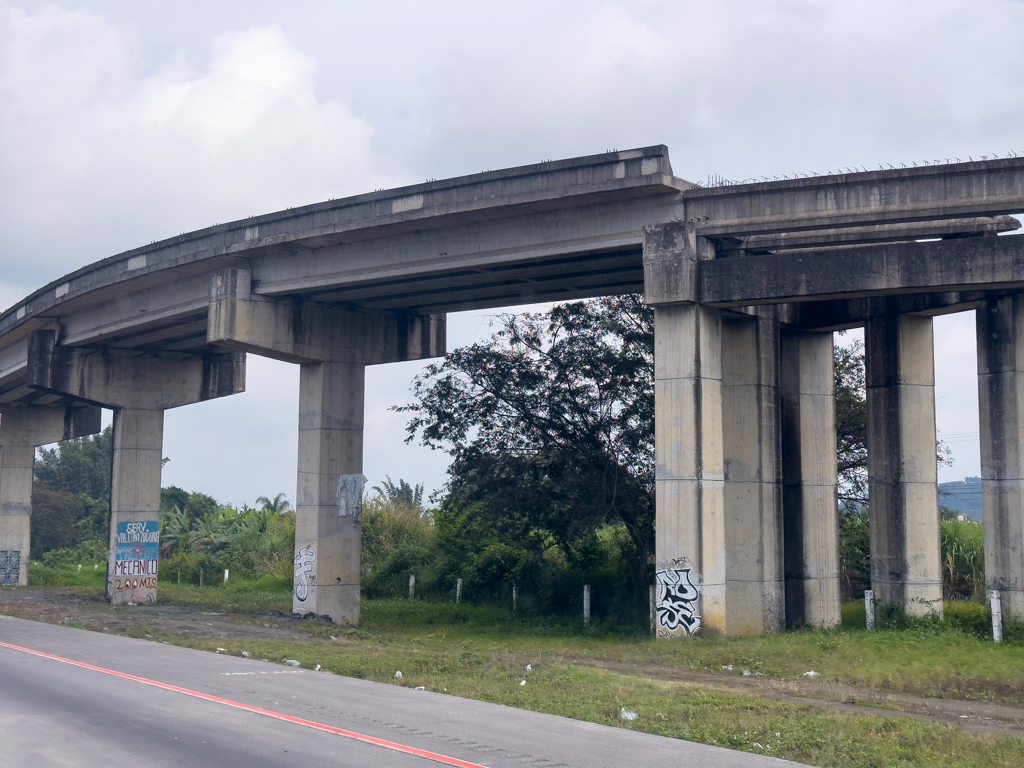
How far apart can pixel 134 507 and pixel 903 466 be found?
26.2 metres

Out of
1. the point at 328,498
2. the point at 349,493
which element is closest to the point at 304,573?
the point at 328,498

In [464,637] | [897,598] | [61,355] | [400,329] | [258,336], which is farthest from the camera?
[61,355]

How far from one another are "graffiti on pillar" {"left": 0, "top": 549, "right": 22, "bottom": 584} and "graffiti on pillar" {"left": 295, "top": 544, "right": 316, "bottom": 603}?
27.4 meters

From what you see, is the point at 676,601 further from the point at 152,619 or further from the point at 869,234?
the point at 152,619

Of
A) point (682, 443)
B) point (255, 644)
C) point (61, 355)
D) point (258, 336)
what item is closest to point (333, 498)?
point (258, 336)

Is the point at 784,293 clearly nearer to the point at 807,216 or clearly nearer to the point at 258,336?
the point at 807,216

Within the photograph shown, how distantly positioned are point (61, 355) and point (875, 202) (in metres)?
28.4

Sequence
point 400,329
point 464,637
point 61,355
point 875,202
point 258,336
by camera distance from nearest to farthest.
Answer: point 875,202 < point 464,637 < point 258,336 < point 400,329 < point 61,355

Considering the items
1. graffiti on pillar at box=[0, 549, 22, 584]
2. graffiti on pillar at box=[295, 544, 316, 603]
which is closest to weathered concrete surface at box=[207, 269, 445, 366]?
graffiti on pillar at box=[295, 544, 316, 603]

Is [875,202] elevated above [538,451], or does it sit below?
above

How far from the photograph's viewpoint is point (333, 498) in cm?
2884

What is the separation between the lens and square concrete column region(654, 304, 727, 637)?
2039 cm

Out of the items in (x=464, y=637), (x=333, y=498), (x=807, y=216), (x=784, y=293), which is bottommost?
A: (x=464, y=637)

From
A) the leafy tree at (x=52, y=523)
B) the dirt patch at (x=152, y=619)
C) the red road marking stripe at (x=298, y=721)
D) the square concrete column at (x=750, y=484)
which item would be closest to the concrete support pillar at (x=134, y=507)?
the dirt patch at (x=152, y=619)
